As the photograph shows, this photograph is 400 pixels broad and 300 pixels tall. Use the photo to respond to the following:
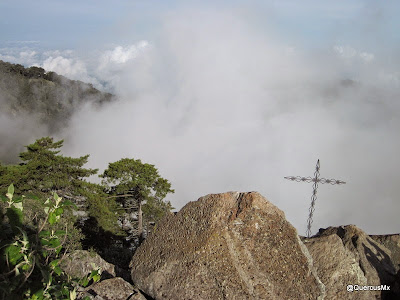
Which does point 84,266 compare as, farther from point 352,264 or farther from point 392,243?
point 392,243

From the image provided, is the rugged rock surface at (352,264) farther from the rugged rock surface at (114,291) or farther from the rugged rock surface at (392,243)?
the rugged rock surface at (114,291)

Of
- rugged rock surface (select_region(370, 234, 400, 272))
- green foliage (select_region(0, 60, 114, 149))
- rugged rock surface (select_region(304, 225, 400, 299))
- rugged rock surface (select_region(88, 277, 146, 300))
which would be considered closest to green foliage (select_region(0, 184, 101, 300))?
rugged rock surface (select_region(88, 277, 146, 300))

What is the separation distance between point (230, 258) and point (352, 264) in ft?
10.4

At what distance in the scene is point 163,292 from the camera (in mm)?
7750

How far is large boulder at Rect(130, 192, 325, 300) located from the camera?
7.59 metres

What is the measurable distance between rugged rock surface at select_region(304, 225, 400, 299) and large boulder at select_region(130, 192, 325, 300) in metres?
1.23

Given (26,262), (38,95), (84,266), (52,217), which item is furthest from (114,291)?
(38,95)

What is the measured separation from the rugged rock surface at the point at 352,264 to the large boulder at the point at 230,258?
1.23 metres

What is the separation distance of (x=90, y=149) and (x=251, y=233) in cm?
13593

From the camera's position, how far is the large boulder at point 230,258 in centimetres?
759

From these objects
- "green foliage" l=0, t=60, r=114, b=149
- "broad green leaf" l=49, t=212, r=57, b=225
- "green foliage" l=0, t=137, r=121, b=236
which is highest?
"green foliage" l=0, t=60, r=114, b=149

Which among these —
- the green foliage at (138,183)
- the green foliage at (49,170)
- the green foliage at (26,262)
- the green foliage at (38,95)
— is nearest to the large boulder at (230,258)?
the green foliage at (26,262)

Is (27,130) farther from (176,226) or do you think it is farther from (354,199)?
(354,199)

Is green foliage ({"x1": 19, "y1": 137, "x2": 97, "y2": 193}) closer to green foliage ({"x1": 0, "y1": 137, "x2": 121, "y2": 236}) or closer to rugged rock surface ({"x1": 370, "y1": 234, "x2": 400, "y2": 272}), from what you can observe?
green foliage ({"x1": 0, "y1": 137, "x2": 121, "y2": 236})
